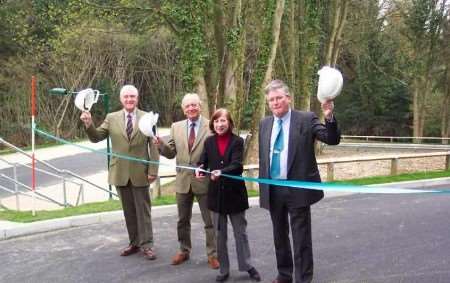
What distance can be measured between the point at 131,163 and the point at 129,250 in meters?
1.06

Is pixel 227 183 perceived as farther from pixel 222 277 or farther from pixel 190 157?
pixel 222 277

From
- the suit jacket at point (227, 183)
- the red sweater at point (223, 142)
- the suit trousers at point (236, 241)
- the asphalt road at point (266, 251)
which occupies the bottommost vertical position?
the asphalt road at point (266, 251)

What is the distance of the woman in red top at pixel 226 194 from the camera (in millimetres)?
5078

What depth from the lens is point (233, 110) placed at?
12539mm

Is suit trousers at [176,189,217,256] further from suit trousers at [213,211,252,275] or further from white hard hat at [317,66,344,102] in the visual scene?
white hard hat at [317,66,344,102]

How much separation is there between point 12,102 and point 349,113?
79.5 feet

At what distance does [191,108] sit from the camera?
5.46m

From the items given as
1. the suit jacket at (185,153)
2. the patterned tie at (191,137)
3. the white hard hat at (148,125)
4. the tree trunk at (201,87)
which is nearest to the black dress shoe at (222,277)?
the suit jacket at (185,153)

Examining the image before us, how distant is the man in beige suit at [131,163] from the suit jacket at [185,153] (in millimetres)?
372

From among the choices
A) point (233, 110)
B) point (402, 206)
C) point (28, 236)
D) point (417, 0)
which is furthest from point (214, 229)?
point (417, 0)

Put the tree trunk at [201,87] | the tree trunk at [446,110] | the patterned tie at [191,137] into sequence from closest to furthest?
the patterned tie at [191,137], the tree trunk at [201,87], the tree trunk at [446,110]

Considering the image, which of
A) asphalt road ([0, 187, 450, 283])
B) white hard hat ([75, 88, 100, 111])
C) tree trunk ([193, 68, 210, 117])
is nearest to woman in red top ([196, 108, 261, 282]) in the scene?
asphalt road ([0, 187, 450, 283])

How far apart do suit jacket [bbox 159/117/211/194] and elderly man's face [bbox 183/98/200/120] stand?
5.1 inches

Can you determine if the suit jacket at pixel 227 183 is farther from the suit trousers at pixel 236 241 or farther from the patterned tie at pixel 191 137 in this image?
the patterned tie at pixel 191 137
